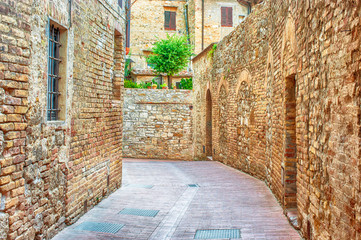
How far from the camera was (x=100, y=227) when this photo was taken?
197 inches

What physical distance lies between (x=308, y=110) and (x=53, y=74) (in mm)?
3522

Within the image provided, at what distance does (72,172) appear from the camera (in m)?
5.12

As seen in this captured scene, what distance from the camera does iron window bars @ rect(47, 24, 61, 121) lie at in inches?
183

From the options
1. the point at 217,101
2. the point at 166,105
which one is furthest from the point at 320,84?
the point at 166,105

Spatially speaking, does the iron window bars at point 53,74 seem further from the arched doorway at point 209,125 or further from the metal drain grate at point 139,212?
the arched doorway at point 209,125

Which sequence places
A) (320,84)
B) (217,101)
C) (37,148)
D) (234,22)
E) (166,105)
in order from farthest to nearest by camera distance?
(234,22) → (166,105) → (217,101) → (37,148) → (320,84)

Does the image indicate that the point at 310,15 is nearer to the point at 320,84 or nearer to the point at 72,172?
the point at 320,84

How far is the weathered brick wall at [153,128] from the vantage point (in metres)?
15.2

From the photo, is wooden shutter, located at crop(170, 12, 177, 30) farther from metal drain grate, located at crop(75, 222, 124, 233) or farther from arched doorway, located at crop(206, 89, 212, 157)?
metal drain grate, located at crop(75, 222, 124, 233)

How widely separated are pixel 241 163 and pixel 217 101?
351 cm

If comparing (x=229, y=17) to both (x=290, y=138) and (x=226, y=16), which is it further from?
(x=290, y=138)

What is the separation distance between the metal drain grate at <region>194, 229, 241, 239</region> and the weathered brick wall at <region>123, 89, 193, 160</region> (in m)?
10.5

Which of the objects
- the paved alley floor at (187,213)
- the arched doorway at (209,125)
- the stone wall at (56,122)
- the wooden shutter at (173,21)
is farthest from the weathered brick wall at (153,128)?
the wooden shutter at (173,21)

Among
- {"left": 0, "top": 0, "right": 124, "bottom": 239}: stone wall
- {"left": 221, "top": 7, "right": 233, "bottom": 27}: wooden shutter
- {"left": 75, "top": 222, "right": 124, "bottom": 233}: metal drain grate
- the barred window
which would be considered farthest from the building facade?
{"left": 75, "top": 222, "right": 124, "bottom": 233}: metal drain grate
